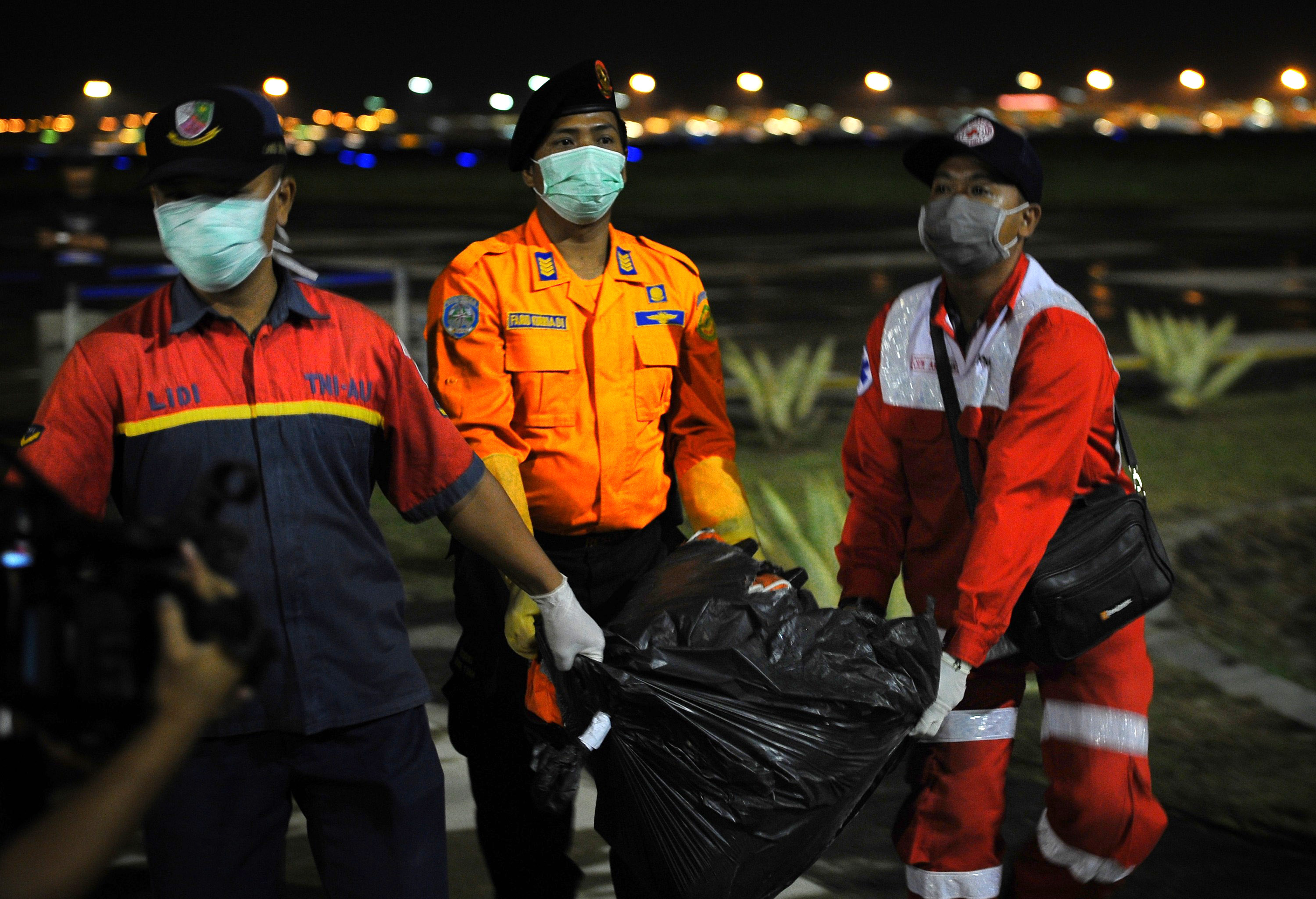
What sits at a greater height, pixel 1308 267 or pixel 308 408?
pixel 308 408

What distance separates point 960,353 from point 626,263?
0.83 metres

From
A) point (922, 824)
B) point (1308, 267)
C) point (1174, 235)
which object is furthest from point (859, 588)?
point (1174, 235)

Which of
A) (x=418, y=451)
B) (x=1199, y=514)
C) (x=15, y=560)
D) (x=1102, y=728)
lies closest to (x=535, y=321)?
A: (x=418, y=451)

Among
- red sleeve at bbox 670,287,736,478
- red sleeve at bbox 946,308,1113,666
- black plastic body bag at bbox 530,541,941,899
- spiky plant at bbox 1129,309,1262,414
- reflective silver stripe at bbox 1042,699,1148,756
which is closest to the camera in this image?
black plastic body bag at bbox 530,541,941,899

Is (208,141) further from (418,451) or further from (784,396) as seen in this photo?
(784,396)

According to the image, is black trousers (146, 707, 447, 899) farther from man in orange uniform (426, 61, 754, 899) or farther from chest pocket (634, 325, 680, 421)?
chest pocket (634, 325, 680, 421)

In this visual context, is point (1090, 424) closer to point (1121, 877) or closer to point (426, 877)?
point (1121, 877)

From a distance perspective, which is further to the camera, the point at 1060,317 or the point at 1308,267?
the point at 1308,267

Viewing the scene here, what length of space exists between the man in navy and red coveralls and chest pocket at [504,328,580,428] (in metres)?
0.72

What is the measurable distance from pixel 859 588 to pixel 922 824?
0.54 m

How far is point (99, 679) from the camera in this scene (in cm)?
131

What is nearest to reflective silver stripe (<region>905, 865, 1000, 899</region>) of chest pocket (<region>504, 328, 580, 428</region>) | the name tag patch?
chest pocket (<region>504, 328, 580, 428</region>)

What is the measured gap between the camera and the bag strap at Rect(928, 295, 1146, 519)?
294 centimetres

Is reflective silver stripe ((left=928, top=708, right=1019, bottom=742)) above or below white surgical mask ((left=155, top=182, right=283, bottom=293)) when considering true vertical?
below
